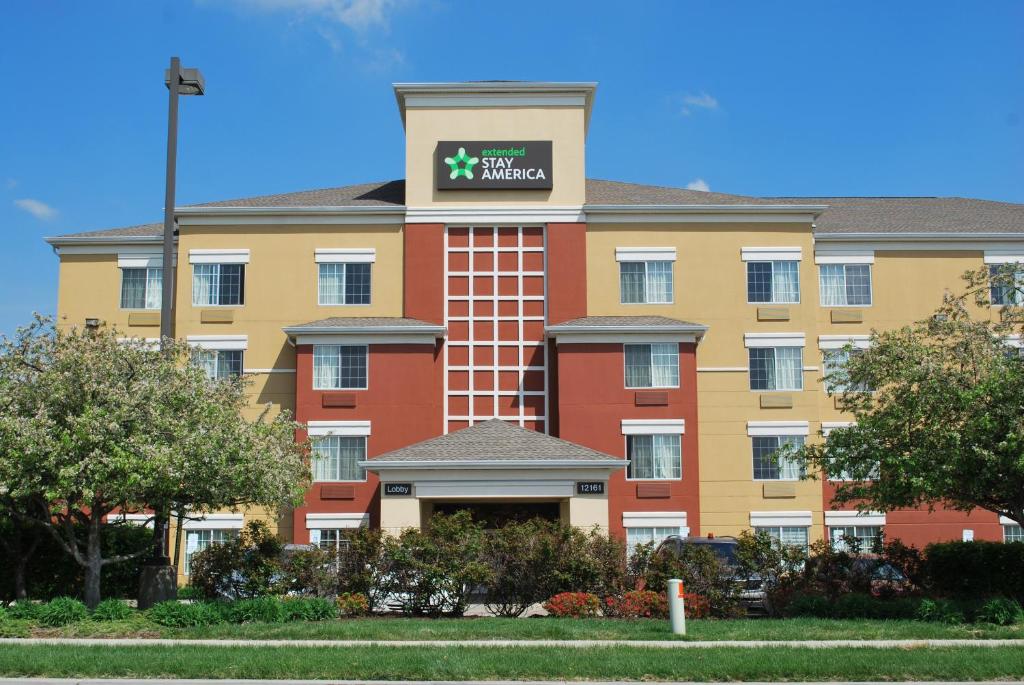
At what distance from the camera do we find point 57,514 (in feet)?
67.6

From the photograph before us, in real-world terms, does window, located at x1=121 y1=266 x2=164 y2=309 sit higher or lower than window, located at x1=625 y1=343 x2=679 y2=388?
higher

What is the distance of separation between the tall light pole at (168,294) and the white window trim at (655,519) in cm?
1488

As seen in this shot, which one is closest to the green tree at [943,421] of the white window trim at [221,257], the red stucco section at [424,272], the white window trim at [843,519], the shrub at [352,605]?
the shrub at [352,605]

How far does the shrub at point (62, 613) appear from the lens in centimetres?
1836

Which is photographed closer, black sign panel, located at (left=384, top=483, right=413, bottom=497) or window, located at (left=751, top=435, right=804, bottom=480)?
black sign panel, located at (left=384, top=483, right=413, bottom=497)

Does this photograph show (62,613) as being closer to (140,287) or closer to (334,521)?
(334,521)

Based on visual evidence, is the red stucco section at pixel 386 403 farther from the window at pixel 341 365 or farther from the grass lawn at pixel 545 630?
the grass lawn at pixel 545 630

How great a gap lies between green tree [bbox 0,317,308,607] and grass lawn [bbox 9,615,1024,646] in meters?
2.38

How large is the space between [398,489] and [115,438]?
10770 millimetres

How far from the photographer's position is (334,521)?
32.5 m

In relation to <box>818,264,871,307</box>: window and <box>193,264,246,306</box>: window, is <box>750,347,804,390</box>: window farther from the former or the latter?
<box>193,264,246,306</box>: window

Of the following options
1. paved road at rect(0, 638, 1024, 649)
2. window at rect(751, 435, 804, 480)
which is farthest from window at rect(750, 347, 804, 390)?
paved road at rect(0, 638, 1024, 649)

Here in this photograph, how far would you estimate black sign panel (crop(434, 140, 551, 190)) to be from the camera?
35.9m

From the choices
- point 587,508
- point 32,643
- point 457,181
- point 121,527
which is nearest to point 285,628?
point 32,643
